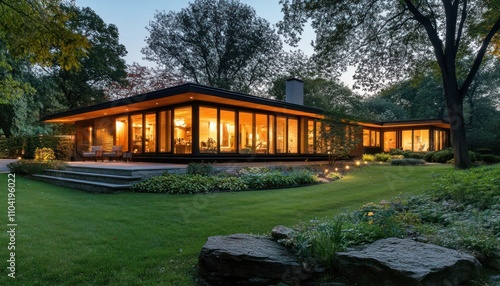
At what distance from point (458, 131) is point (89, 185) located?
44.7 feet

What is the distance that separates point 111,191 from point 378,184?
745cm

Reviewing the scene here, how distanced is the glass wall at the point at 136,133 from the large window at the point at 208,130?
407cm

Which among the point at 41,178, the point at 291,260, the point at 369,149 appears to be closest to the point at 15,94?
the point at 41,178

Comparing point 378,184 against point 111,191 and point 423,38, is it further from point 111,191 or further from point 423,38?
point 423,38

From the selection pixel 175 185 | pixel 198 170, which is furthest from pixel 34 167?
pixel 175 185

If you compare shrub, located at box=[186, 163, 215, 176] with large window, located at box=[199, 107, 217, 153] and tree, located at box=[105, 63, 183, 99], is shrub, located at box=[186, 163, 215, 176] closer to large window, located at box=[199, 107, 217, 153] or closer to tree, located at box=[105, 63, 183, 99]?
large window, located at box=[199, 107, 217, 153]

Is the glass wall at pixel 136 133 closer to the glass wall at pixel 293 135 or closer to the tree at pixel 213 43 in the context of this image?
the glass wall at pixel 293 135

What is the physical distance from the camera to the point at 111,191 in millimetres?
7879

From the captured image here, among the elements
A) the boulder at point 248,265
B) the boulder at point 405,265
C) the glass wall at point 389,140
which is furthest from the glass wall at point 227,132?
the glass wall at point 389,140

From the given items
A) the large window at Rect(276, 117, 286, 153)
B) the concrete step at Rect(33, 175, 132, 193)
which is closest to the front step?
the concrete step at Rect(33, 175, 132, 193)

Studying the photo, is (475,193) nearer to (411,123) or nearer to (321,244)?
(321,244)

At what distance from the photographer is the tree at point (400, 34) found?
12422 mm

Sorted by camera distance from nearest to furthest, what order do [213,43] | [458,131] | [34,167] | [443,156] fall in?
[34,167], [458,131], [443,156], [213,43]

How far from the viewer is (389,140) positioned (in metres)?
26.0
